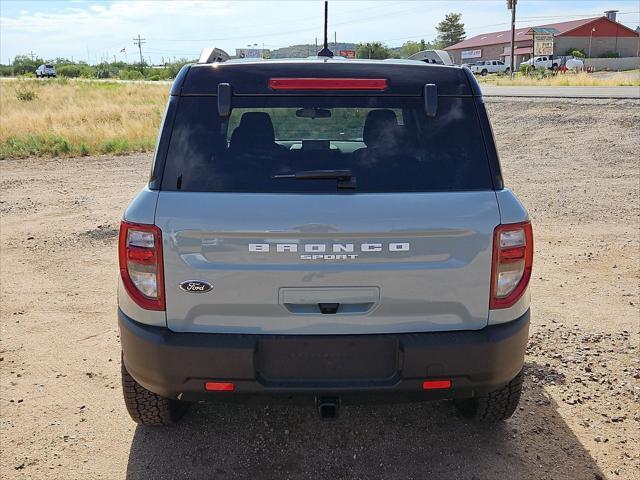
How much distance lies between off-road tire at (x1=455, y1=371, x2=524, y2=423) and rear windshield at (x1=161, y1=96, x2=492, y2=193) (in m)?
1.15

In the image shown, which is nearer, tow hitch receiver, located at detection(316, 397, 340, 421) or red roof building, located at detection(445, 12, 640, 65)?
tow hitch receiver, located at detection(316, 397, 340, 421)

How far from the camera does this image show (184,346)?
2473 millimetres

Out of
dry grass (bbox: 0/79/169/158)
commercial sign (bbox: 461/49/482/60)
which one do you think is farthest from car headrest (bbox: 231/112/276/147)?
commercial sign (bbox: 461/49/482/60)

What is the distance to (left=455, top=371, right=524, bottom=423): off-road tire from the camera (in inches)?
122

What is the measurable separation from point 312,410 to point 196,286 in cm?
138

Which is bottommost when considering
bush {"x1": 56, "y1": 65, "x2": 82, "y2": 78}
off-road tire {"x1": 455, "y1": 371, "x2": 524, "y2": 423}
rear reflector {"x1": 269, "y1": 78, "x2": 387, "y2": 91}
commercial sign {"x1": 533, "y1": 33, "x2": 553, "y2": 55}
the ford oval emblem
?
off-road tire {"x1": 455, "y1": 371, "x2": 524, "y2": 423}

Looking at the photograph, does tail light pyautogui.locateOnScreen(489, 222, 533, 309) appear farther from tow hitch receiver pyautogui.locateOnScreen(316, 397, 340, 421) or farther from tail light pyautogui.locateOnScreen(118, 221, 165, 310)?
tail light pyautogui.locateOnScreen(118, 221, 165, 310)

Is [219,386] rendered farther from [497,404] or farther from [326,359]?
[497,404]

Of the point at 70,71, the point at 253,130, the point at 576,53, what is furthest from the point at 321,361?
the point at 70,71

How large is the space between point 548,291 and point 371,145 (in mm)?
3514

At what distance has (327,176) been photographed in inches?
98.3

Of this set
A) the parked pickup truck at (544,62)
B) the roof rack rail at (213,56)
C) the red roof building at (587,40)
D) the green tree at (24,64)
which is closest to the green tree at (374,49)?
the red roof building at (587,40)

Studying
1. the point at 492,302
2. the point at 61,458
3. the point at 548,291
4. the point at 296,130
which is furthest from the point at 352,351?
the point at 548,291

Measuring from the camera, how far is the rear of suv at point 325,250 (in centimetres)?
243
